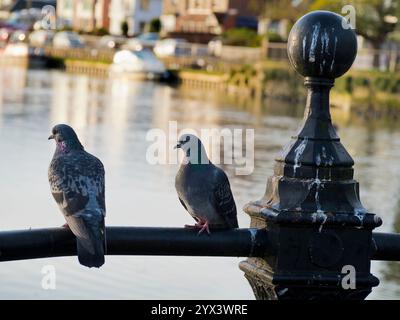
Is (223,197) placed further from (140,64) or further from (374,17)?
(140,64)

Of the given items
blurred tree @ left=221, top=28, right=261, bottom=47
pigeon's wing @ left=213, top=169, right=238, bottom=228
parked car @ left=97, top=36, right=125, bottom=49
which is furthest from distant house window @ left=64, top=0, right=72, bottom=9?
pigeon's wing @ left=213, top=169, right=238, bottom=228

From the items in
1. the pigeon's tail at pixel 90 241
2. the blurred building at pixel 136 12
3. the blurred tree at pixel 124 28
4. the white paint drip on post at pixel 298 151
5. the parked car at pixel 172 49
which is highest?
the blurred building at pixel 136 12

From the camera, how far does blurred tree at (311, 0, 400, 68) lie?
53.7 metres

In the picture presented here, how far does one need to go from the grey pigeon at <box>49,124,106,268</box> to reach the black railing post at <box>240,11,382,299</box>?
0.47m

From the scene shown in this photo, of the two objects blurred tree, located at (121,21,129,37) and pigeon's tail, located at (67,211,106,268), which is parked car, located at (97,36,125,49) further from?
pigeon's tail, located at (67,211,106,268)

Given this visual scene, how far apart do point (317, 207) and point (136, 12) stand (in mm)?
100325

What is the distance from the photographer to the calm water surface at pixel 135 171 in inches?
544

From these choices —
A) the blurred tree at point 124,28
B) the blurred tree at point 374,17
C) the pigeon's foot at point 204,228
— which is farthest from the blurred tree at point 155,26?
the pigeon's foot at point 204,228

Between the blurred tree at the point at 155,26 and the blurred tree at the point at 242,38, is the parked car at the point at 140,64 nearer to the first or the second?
the blurred tree at the point at 242,38

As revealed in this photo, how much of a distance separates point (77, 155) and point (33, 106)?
42828 millimetres

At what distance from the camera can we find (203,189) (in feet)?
13.2

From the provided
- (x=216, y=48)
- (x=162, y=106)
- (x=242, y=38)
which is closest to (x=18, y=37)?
(x=216, y=48)

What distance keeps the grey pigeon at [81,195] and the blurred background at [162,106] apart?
880cm

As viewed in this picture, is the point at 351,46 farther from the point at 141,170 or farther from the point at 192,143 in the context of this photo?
the point at 141,170
